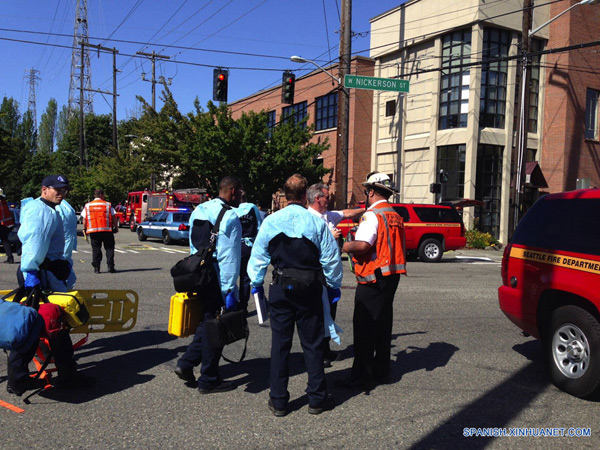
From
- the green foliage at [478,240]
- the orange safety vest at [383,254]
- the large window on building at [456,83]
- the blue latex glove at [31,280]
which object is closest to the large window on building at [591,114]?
the large window on building at [456,83]

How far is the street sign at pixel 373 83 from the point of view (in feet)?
58.5

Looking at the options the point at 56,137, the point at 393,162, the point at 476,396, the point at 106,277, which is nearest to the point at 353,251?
the point at 476,396

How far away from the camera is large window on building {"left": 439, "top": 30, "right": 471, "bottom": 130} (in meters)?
23.9

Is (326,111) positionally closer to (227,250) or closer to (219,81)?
(219,81)

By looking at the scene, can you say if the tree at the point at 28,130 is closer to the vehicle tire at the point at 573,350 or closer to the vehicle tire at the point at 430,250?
the vehicle tire at the point at 430,250

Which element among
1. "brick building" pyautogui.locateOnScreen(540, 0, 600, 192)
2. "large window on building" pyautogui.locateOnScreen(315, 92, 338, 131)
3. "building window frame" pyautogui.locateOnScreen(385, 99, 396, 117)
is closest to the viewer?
"brick building" pyautogui.locateOnScreen(540, 0, 600, 192)

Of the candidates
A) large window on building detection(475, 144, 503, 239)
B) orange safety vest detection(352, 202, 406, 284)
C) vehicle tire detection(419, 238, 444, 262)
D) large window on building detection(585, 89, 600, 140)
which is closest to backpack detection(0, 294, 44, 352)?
orange safety vest detection(352, 202, 406, 284)

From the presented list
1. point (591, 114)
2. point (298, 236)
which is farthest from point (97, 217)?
point (591, 114)

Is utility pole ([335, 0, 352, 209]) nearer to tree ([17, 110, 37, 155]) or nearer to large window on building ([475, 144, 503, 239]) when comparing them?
large window on building ([475, 144, 503, 239])

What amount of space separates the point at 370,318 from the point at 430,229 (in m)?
12.4

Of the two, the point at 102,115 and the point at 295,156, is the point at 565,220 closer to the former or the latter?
the point at 295,156

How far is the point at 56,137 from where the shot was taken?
90.5 meters

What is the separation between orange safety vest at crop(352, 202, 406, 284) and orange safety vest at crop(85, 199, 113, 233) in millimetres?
8281

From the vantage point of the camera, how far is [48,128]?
89125 mm
